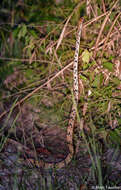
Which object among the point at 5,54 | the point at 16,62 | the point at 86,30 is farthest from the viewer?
the point at 5,54

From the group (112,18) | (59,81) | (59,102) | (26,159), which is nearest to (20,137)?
(26,159)

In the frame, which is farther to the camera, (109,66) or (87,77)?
(87,77)

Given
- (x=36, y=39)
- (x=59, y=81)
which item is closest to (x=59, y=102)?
(x=59, y=81)

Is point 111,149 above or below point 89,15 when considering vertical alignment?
below

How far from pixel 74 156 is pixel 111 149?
0.24 m

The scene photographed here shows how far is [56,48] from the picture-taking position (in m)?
1.47

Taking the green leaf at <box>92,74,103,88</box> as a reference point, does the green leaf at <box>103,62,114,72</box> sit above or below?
above

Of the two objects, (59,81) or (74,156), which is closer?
(74,156)

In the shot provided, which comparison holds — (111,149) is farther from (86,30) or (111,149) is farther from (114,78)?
(86,30)

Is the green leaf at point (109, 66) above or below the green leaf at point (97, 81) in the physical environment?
above

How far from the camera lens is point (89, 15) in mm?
1476

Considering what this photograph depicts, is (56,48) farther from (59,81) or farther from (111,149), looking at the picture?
(111,149)

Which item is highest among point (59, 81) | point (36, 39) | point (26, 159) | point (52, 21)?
point (52, 21)

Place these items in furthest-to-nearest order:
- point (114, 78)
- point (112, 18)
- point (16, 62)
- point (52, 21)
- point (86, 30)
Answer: point (16, 62) < point (52, 21) < point (86, 30) < point (114, 78) < point (112, 18)
